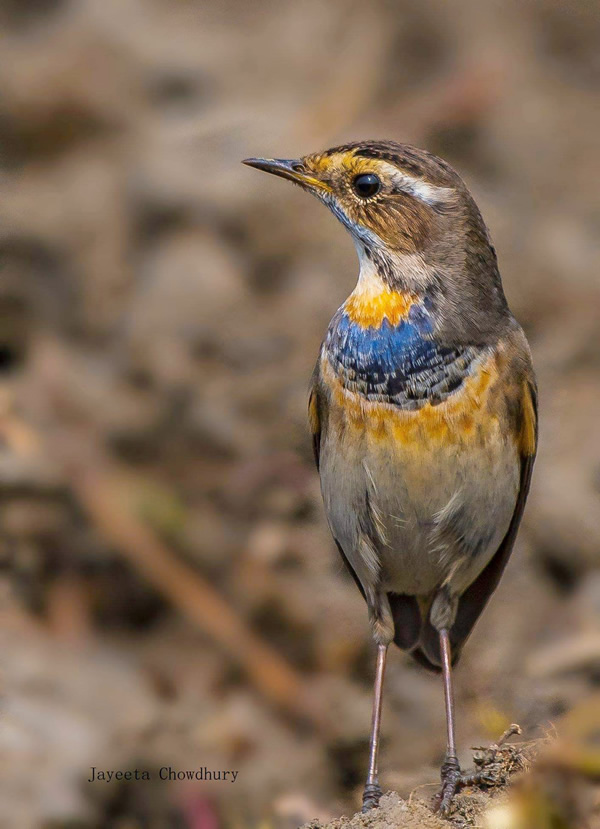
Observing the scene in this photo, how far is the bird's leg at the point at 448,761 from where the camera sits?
5.14 m

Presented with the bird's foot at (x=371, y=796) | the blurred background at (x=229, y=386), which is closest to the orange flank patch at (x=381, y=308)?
the bird's foot at (x=371, y=796)

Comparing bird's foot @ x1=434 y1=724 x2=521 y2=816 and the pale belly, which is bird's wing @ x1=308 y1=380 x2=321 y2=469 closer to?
→ the pale belly

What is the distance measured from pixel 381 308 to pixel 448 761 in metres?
1.83

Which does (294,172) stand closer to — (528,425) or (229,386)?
(528,425)

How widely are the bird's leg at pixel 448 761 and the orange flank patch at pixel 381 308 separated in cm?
154

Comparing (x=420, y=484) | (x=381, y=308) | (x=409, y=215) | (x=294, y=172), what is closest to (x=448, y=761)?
(x=420, y=484)

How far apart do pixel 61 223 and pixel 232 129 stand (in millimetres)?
1799

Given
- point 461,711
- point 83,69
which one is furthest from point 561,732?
point 83,69

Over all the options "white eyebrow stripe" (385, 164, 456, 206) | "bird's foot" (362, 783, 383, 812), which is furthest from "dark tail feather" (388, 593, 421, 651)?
"white eyebrow stripe" (385, 164, 456, 206)

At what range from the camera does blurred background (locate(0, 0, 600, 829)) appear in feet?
26.1

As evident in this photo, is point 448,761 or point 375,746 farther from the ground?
point 375,746

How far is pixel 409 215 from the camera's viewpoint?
207 inches

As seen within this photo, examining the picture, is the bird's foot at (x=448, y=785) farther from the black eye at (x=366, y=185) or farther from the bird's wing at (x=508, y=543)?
the black eye at (x=366, y=185)

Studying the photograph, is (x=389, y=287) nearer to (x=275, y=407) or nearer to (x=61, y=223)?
(x=275, y=407)
